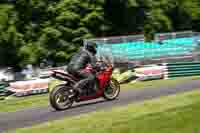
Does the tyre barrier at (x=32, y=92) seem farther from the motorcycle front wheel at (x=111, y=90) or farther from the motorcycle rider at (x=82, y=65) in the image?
the motorcycle rider at (x=82, y=65)

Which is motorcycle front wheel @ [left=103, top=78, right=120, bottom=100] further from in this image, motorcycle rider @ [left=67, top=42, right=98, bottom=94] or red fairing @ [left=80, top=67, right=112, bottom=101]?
motorcycle rider @ [left=67, top=42, right=98, bottom=94]

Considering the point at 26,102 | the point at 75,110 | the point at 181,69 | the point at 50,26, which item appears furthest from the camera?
the point at 50,26

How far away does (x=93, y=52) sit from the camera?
12.1m

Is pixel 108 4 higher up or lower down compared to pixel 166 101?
higher up

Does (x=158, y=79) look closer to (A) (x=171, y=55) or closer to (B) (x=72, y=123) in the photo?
(A) (x=171, y=55)

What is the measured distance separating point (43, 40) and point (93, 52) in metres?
18.7

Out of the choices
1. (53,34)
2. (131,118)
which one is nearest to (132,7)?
(53,34)

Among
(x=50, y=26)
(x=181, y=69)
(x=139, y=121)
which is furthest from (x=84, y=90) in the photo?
(x=50, y=26)

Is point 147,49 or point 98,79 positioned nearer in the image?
point 98,79

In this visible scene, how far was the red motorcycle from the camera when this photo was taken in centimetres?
1146

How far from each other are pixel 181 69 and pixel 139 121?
1212 centimetres

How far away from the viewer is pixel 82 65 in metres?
11.7

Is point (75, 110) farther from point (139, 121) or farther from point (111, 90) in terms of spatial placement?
point (139, 121)

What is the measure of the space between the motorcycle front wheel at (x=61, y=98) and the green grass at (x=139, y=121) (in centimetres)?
154
